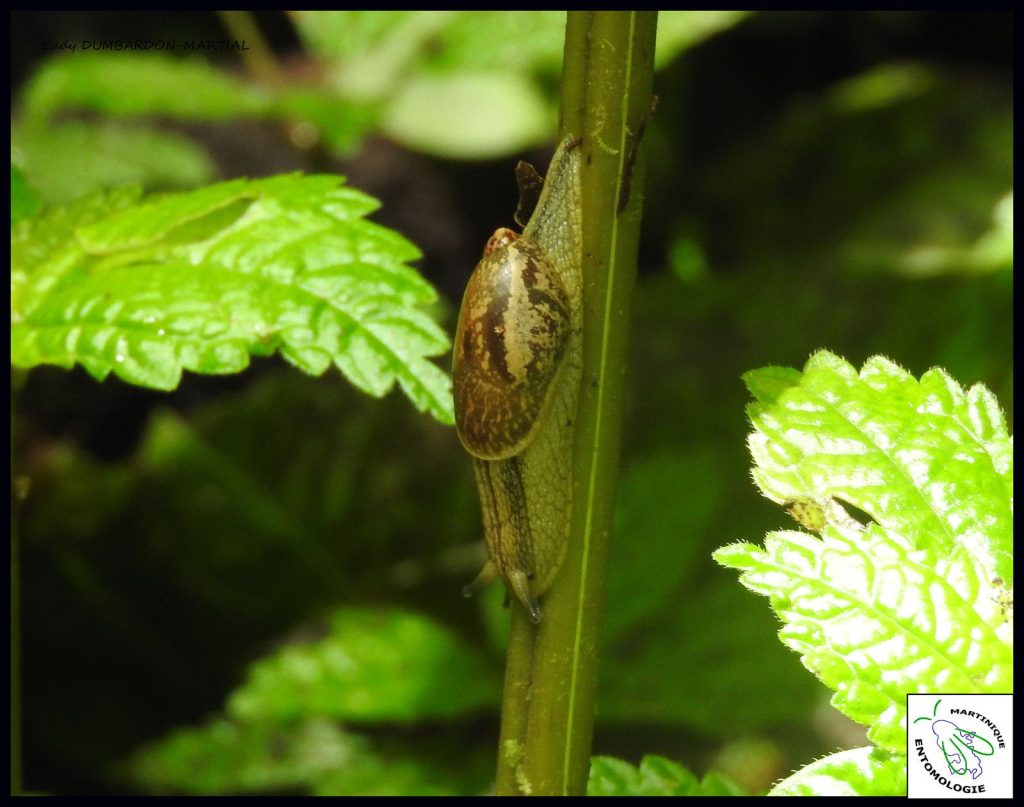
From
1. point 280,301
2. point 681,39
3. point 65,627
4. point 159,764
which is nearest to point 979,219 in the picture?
point 681,39

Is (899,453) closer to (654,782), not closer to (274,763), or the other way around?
(654,782)

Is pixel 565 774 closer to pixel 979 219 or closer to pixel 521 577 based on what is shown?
pixel 521 577

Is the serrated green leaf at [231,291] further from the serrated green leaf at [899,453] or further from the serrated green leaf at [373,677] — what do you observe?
the serrated green leaf at [373,677]

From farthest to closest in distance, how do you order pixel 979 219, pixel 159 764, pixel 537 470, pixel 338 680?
pixel 979 219 < pixel 159 764 < pixel 338 680 < pixel 537 470

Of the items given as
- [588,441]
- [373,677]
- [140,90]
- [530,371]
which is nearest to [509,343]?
[530,371]

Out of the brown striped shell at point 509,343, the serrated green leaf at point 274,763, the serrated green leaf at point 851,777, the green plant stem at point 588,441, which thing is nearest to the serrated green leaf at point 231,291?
the brown striped shell at point 509,343
